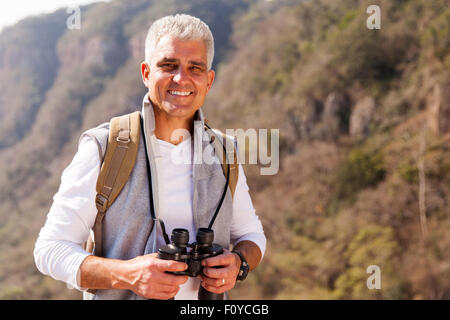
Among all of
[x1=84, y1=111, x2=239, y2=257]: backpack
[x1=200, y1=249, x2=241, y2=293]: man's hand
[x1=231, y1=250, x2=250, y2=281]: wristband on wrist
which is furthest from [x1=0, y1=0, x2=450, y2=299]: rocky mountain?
[x1=84, y1=111, x2=239, y2=257]: backpack

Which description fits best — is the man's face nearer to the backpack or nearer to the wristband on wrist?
the backpack

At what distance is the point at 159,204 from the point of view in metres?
1.42

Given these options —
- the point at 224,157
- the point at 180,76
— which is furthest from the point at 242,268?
the point at 180,76

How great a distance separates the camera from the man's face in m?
1.41

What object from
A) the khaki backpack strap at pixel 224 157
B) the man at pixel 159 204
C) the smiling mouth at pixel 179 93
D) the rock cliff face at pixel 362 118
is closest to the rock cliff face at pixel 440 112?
the rock cliff face at pixel 362 118

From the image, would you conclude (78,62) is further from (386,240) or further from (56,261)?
(56,261)

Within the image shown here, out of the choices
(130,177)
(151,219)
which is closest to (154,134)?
(130,177)

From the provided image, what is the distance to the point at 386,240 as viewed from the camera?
15.1m

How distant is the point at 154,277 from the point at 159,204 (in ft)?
0.91

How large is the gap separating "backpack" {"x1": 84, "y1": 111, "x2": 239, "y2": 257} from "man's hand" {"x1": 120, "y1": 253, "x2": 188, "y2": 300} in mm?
204

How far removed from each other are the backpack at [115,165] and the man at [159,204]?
0.07 ft

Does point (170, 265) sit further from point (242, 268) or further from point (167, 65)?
point (167, 65)

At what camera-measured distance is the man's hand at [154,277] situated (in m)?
1.22

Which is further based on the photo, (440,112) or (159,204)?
(440,112)
